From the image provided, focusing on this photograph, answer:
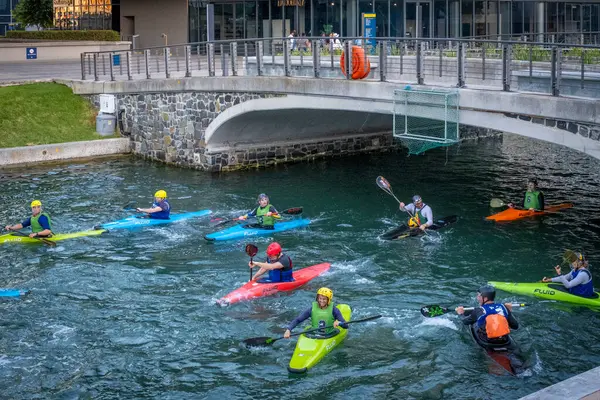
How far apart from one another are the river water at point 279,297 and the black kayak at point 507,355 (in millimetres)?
176

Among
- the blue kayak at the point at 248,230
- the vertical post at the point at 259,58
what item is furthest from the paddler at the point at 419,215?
the vertical post at the point at 259,58

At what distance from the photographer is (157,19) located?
48.8m

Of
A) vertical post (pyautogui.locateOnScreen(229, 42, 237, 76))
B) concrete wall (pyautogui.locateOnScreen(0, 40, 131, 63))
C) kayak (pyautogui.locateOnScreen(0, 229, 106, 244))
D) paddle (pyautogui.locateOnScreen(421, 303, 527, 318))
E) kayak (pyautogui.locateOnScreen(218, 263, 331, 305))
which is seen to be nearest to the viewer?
paddle (pyautogui.locateOnScreen(421, 303, 527, 318))

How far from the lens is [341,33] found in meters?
38.8

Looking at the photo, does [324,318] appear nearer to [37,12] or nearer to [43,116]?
[43,116]

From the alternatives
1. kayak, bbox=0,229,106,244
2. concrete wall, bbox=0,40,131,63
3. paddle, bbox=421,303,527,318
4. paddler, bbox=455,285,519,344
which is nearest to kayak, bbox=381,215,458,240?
paddle, bbox=421,303,527,318

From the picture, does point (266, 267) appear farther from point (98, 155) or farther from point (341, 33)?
point (341, 33)

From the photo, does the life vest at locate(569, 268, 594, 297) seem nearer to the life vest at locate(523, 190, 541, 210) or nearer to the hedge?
the life vest at locate(523, 190, 541, 210)

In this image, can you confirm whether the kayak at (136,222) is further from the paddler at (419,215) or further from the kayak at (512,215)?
the kayak at (512,215)

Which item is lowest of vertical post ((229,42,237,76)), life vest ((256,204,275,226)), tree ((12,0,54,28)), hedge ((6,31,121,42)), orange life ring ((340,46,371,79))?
life vest ((256,204,275,226))

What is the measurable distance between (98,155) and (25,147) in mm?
2533

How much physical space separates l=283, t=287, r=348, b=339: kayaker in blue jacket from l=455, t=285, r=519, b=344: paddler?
2.04 m

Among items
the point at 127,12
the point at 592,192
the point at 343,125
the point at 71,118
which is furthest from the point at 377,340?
the point at 127,12

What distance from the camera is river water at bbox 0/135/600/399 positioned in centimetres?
1340
